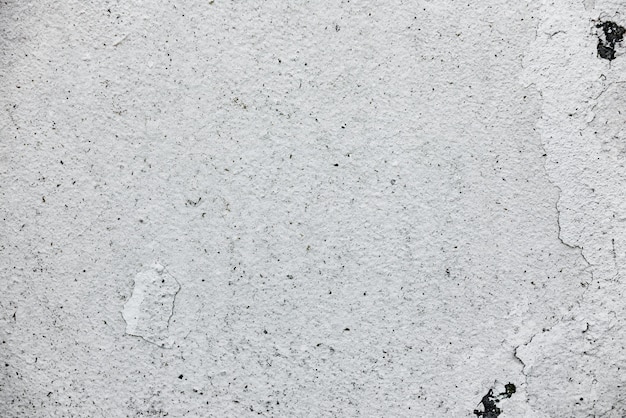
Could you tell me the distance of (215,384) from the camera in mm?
1286

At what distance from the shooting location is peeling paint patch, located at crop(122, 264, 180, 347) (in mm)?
1291

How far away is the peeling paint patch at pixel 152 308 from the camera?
4.24 feet

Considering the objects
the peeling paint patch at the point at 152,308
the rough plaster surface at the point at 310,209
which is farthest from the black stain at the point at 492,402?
the peeling paint patch at the point at 152,308

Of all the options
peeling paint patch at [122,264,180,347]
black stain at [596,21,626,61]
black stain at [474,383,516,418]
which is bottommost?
peeling paint patch at [122,264,180,347]

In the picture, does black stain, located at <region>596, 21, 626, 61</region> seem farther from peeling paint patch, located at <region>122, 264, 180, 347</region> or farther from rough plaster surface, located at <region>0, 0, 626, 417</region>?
peeling paint patch, located at <region>122, 264, 180, 347</region>

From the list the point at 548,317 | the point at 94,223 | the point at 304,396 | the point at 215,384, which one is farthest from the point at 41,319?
the point at 548,317

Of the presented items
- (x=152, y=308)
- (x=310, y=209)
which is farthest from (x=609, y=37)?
(x=152, y=308)

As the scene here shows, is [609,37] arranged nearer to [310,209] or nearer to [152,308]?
[310,209]

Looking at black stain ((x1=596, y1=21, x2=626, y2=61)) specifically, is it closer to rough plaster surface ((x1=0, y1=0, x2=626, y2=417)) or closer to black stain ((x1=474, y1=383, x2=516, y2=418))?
rough plaster surface ((x1=0, y1=0, x2=626, y2=417))

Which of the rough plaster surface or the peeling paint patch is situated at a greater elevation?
the rough plaster surface

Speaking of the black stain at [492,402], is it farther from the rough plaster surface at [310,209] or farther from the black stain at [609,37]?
the black stain at [609,37]

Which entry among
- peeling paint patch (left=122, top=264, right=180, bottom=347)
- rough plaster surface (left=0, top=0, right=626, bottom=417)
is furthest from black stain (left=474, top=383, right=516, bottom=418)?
peeling paint patch (left=122, top=264, right=180, bottom=347)

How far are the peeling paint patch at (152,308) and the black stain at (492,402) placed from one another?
80cm

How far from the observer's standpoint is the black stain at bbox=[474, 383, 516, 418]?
1.29 meters
